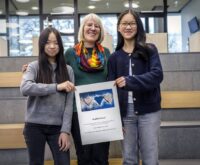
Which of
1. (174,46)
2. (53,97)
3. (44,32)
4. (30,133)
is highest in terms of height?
(174,46)

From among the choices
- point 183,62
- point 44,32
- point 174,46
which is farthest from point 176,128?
point 174,46

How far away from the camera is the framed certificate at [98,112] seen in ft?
5.89

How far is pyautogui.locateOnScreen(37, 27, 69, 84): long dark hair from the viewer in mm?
1798

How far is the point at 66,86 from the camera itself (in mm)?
1717

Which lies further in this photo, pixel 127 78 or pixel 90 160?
pixel 90 160

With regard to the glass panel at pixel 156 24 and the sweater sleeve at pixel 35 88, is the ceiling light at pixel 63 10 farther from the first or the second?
the sweater sleeve at pixel 35 88

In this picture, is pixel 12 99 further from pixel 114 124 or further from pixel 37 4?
pixel 37 4

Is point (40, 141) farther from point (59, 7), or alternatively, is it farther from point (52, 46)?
point (59, 7)

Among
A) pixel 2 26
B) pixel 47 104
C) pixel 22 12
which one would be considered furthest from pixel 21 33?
pixel 47 104

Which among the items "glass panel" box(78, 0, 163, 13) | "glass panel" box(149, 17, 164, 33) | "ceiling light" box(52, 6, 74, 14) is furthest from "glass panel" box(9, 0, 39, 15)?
"glass panel" box(149, 17, 164, 33)

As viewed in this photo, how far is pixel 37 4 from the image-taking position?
423 inches

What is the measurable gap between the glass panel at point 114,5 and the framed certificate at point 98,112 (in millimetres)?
9348

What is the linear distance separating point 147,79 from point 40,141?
662 mm

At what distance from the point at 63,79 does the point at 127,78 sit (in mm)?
356
